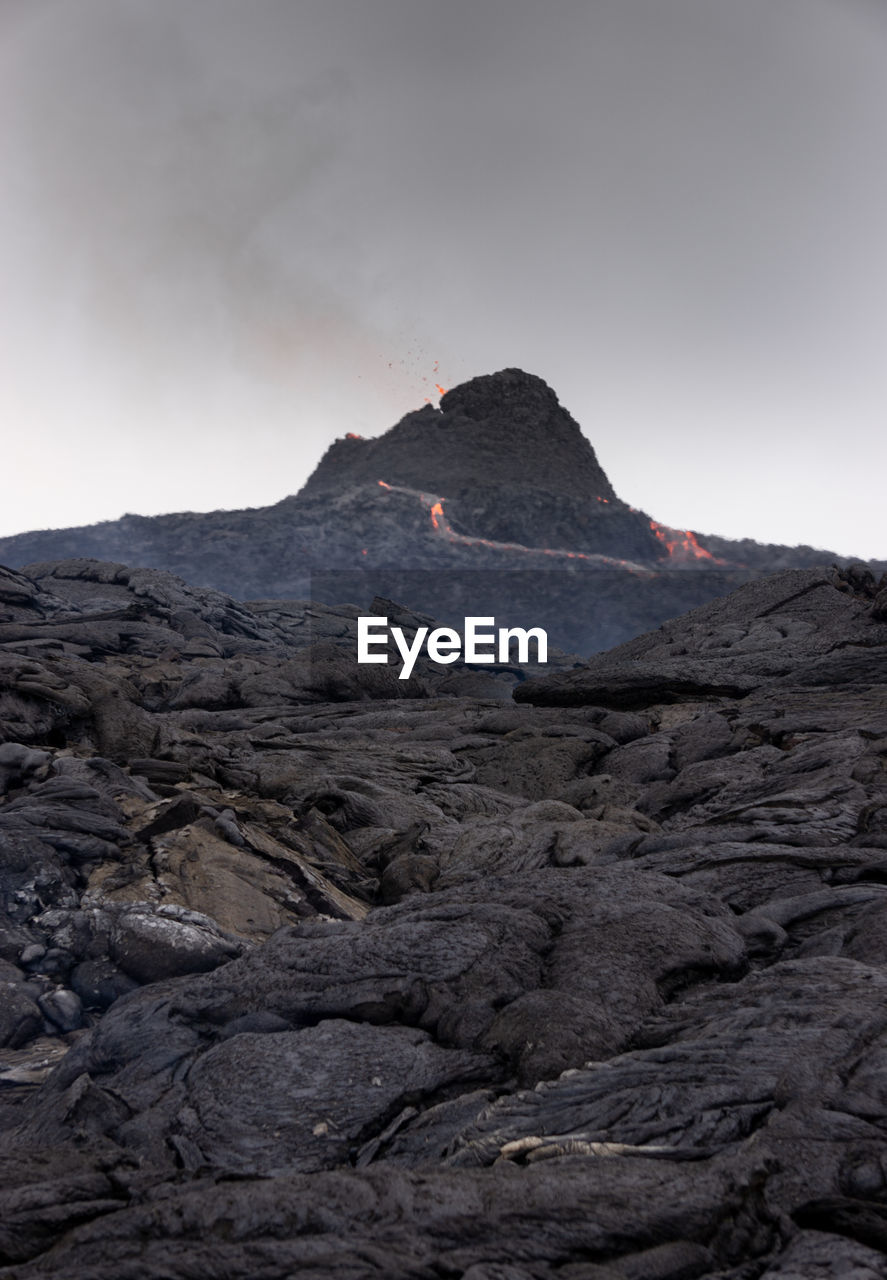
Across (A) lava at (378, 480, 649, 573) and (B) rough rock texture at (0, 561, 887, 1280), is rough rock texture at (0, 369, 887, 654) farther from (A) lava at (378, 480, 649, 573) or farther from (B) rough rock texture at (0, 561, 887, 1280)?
(B) rough rock texture at (0, 561, 887, 1280)

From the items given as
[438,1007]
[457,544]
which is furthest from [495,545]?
[438,1007]

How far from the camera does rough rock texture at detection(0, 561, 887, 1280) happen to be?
4.83 meters

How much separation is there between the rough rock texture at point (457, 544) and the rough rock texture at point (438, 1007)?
89200mm

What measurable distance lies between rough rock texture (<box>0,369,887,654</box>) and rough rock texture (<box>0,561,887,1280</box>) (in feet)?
293

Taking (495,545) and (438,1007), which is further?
(495,545)

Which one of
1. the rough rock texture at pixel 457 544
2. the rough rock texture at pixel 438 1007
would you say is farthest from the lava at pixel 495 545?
the rough rock texture at pixel 438 1007

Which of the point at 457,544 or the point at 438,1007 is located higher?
the point at 457,544

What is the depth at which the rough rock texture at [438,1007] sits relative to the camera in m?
4.83

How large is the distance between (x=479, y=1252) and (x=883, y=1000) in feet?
13.5

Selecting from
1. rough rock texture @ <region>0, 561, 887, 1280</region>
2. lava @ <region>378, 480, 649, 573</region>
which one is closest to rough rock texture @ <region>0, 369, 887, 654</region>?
lava @ <region>378, 480, 649, 573</region>

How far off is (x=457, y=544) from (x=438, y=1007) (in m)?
113

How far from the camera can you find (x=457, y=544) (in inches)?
4737

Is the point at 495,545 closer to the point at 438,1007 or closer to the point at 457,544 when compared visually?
the point at 457,544

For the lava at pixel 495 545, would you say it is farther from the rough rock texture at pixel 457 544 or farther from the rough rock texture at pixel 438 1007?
the rough rock texture at pixel 438 1007
